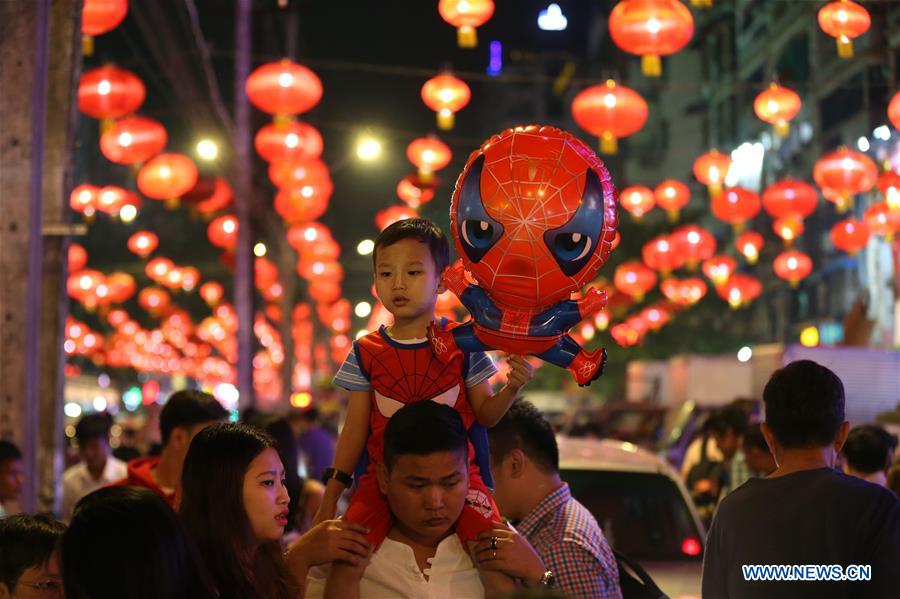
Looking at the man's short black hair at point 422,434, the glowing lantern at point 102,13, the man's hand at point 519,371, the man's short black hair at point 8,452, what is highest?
the glowing lantern at point 102,13

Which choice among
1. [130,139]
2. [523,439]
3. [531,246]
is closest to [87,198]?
[130,139]

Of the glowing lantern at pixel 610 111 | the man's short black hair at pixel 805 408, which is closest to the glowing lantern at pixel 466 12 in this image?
the glowing lantern at pixel 610 111

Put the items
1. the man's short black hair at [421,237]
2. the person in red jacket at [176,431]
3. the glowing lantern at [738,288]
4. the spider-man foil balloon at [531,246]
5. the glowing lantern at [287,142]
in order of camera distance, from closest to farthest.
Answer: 1. the spider-man foil balloon at [531,246]
2. the man's short black hair at [421,237]
3. the person in red jacket at [176,431]
4. the glowing lantern at [287,142]
5. the glowing lantern at [738,288]

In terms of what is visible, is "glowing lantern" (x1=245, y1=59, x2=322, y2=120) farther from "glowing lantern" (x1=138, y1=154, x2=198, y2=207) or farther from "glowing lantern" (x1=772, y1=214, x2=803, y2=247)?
"glowing lantern" (x1=772, y1=214, x2=803, y2=247)

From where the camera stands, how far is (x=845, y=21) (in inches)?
473

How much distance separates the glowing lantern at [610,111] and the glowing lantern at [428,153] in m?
3.65

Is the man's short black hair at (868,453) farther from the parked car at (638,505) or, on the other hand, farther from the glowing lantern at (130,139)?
the glowing lantern at (130,139)

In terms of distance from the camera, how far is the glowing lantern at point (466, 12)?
11383 millimetres

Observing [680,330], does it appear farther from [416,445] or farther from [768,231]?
[416,445]

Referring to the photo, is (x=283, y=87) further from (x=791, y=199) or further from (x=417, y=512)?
(x=417, y=512)

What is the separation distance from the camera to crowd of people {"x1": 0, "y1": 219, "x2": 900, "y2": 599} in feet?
10.8

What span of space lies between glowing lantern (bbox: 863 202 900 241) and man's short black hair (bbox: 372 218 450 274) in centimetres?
1334

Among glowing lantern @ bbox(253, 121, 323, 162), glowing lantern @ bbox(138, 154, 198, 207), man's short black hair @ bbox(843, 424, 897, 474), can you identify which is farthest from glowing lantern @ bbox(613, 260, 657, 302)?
man's short black hair @ bbox(843, 424, 897, 474)

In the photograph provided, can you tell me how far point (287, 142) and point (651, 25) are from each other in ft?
18.1
